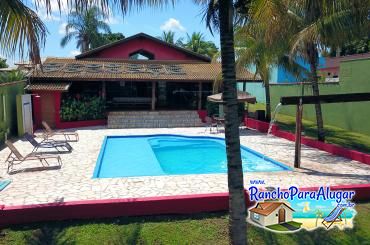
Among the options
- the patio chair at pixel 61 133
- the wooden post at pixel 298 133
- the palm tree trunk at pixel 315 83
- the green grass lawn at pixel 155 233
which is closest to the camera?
the green grass lawn at pixel 155 233

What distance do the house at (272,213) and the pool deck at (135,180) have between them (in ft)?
5.34

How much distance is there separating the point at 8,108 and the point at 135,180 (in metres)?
9.94

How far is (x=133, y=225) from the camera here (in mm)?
7047

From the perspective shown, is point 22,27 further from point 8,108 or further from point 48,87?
point 48,87

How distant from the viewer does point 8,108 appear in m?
16.5

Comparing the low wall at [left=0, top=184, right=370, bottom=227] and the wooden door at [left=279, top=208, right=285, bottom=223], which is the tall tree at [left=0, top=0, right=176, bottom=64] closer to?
the low wall at [left=0, top=184, right=370, bottom=227]

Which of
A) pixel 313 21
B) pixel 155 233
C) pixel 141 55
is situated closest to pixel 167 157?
pixel 313 21

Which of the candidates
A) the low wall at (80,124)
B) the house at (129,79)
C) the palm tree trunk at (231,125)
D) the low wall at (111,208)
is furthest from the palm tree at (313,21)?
the low wall at (80,124)

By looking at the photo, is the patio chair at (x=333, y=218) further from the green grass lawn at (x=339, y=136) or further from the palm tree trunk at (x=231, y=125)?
the green grass lawn at (x=339, y=136)

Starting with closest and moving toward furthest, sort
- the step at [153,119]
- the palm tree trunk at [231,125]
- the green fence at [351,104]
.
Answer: the palm tree trunk at [231,125] < the green fence at [351,104] < the step at [153,119]

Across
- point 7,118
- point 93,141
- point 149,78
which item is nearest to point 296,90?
point 149,78

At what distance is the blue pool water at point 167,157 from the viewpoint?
12266 mm

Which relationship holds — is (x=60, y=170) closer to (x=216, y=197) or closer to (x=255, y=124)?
(x=216, y=197)

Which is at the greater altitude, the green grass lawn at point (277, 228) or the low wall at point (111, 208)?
the low wall at point (111, 208)
